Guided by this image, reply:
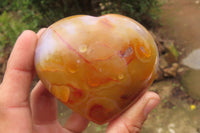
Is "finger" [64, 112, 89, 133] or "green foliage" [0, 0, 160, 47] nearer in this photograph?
"finger" [64, 112, 89, 133]

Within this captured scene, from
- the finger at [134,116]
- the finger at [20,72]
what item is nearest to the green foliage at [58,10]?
the finger at [20,72]

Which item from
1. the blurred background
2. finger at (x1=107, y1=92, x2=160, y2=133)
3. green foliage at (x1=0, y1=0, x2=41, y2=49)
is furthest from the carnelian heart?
green foliage at (x1=0, y1=0, x2=41, y2=49)

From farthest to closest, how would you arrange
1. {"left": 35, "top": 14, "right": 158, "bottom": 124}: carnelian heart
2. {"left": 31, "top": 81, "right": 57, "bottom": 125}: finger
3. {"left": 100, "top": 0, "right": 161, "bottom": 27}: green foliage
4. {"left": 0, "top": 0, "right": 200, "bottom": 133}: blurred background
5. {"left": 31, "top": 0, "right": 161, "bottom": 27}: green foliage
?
{"left": 100, "top": 0, "right": 161, "bottom": 27}: green foliage, {"left": 31, "top": 0, "right": 161, "bottom": 27}: green foliage, {"left": 0, "top": 0, "right": 200, "bottom": 133}: blurred background, {"left": 31, "top": 81, "right": 57, "bottom": 125}: finger, {"left": 35, "top": 14, "right": 158, "bottom": 124}: carnelian heart

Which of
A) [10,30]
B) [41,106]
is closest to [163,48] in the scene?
[41,106]

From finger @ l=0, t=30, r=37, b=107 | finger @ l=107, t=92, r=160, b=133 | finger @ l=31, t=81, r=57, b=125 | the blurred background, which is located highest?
finger @ l=0, t=30, r=37, b=107

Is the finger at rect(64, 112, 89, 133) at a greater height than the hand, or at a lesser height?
lesser

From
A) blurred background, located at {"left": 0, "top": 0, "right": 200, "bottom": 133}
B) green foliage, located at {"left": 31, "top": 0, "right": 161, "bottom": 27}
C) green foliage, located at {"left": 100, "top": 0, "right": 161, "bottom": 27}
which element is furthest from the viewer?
green foliage, located at {"left": 100, "top": 0, "right": 161, "bottom": 27}

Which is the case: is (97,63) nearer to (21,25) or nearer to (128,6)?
(128,6)

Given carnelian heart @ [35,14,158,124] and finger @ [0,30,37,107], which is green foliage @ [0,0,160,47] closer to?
finger @ [0,30,37,107]
